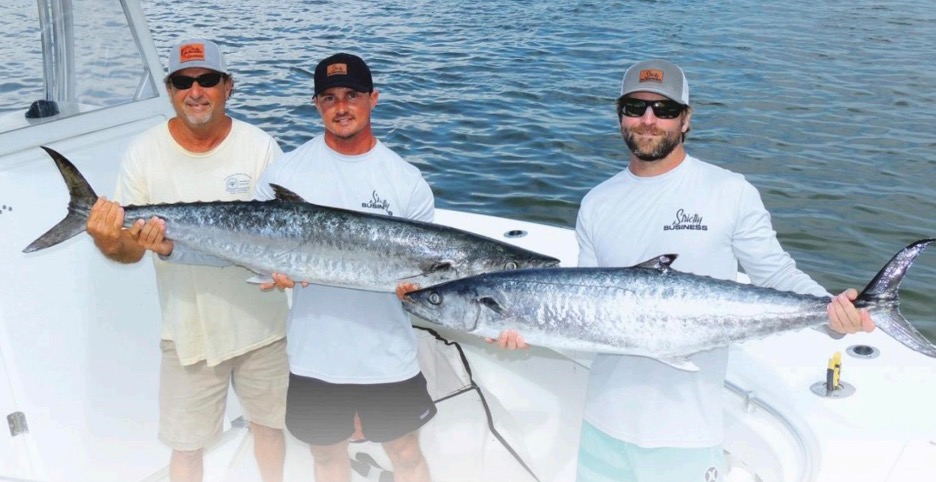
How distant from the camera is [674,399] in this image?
3041 millimetres

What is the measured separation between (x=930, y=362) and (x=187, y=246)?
3179 mm

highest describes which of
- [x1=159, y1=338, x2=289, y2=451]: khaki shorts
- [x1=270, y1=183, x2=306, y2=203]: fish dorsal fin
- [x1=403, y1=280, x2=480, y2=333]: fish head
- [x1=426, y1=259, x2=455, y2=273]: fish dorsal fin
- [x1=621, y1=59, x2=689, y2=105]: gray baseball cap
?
[x1=621, y1=59, x2=689, y2=105]: gray baseball cap

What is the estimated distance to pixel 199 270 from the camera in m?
3.69

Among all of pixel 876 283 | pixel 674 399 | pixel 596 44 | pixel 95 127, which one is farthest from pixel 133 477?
pixel 596 44

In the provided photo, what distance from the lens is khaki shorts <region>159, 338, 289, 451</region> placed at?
3.82m

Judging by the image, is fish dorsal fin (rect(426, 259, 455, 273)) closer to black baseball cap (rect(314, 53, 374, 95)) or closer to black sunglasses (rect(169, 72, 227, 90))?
black baseball cap (rect(314, 53, 374, 95))

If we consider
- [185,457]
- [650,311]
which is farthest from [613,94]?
[650,311]

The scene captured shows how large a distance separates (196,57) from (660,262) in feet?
6.52

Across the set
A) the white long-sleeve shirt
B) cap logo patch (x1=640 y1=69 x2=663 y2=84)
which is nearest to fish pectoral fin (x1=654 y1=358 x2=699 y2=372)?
the white long-sleeve shirt

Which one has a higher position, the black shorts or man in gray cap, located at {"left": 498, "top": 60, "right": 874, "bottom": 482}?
man in gray cap, located at {"left": 498, "top": 60, "right": 874, "bottom": 482}

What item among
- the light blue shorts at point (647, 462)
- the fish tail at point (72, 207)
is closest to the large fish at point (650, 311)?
the light blue shorts at point (647, 462)

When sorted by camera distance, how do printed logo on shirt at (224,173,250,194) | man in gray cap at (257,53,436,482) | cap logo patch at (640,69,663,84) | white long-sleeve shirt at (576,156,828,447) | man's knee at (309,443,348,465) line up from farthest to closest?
man's knee at (309,443,348,465), printed logo on shirt at (224,173,250,194), man in gray cap at (257,53,436,482), cap logo patch at (640,69,663,84), white long-sleeve shirt at (576,156,828,447)

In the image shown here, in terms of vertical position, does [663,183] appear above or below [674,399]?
above

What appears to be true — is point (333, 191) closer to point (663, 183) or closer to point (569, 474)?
point (663, 183)
